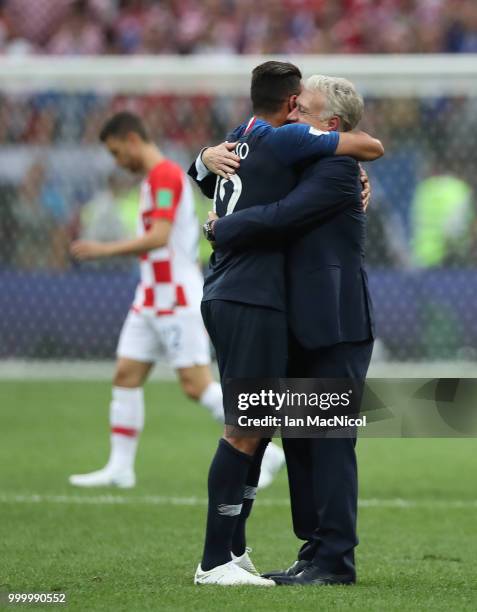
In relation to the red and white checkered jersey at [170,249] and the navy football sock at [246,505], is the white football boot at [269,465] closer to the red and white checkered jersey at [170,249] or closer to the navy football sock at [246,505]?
the red and white checkered jersey at [170,249]

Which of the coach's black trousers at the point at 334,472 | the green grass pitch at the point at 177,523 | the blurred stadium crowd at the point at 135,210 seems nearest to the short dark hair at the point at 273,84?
the coach's black trousers at the point at 334,472

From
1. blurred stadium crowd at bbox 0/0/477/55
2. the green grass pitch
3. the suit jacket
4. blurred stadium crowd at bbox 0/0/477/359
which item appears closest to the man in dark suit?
the suit jacket

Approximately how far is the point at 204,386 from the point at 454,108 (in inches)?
204

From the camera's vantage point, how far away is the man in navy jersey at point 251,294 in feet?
17.5

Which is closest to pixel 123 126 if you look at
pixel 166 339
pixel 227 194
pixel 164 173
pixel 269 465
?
pixel 164 173

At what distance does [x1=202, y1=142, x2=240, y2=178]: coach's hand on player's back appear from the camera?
545cm

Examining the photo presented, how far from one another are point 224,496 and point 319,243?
3.37 ft

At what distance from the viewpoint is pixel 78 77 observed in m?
11.9

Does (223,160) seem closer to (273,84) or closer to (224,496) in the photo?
(273,84)

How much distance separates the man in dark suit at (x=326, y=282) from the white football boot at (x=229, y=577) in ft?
0.43

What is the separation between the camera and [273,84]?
5484 millimetres

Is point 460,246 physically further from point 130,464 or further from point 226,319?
point 226,319

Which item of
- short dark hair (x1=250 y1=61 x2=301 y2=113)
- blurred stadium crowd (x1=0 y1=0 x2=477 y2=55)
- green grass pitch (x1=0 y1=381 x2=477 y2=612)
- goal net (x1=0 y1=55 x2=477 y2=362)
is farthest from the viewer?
blurred stadium crowd (x1=0 y1=0 x2=477 y2=55)

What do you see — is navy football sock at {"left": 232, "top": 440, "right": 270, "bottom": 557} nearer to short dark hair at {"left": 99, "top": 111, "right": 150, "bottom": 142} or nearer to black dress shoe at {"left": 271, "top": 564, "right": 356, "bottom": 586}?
black dress shoe at {"left": 271, "top": 564, "right": 356, "bottom": 586}
